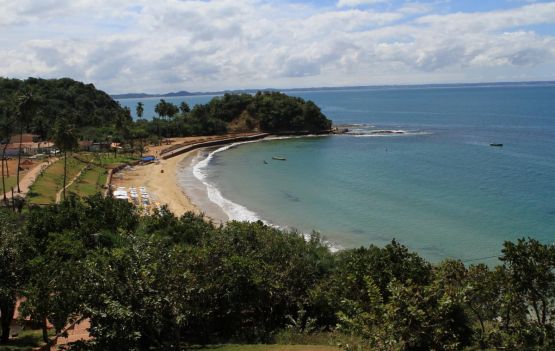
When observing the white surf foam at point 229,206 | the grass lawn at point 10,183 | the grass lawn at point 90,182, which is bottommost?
the white surf foam at point 229,206

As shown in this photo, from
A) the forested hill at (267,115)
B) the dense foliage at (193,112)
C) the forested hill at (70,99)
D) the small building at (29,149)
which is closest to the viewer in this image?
the small building at (29,149)

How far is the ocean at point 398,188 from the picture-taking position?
42.6m

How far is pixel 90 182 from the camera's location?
60031 mm

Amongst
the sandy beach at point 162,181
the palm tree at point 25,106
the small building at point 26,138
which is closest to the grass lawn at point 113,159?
the sandy beach at point 162,181

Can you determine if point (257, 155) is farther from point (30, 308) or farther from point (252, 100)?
point (30, 308)

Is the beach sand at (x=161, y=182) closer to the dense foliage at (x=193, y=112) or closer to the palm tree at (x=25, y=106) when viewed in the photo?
the palm tree at (x=25, y=106)

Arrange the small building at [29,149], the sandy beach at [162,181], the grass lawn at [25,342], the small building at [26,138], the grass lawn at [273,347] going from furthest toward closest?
the small building at [26,138], the small building at [29,149], the sandy beach at [162,181], the grass lawn at [25,342], the grass lawn at [273,347]

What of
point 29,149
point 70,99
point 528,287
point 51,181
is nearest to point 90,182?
point 51,181

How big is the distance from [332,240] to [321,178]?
2811 centimetres

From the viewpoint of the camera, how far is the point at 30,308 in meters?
17.0

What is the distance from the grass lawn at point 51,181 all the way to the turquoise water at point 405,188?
17.3 metres

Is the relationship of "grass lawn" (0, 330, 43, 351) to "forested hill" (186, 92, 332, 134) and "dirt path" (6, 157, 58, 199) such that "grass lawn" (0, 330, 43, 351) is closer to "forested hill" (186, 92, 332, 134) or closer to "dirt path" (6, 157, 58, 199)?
"dirt path" (6, 157, 58, 199)

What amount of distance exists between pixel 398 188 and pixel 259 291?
43.8 m

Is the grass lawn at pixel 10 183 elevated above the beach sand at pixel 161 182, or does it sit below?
above
